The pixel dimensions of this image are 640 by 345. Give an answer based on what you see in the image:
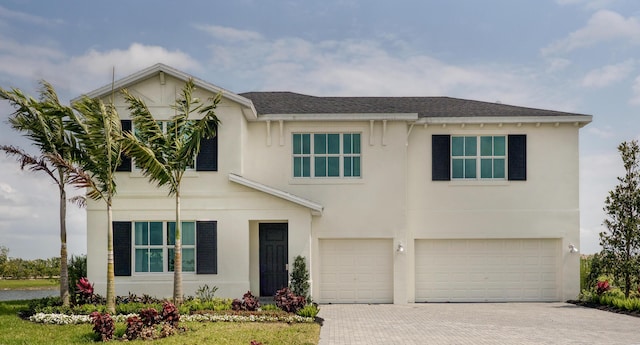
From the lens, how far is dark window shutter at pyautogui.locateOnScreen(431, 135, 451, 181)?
19672 mm

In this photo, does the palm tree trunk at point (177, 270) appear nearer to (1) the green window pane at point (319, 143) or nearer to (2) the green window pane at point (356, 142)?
(1) the green window pane at point (319, 143)

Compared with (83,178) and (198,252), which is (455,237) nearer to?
(198,252)

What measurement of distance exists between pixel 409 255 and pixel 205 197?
6.64 m

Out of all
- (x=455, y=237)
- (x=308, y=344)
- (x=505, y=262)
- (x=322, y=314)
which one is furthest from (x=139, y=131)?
(x=505, y=262)

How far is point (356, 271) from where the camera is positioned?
19.4 m

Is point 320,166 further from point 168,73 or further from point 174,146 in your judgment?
point 168,73

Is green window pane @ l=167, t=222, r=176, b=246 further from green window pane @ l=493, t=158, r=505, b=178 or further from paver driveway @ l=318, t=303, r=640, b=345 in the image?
green window pane @ l=493, t=158, r=505, b=178

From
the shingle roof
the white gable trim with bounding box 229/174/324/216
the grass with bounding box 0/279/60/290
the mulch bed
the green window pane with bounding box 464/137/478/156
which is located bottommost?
the grass with bounding box 0/279/60/290

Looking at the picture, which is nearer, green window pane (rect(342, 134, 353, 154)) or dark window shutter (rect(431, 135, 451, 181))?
green window pane (rect(342, 134, 353, 154))

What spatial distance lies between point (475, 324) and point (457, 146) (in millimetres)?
6733

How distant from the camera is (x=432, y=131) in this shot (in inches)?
777

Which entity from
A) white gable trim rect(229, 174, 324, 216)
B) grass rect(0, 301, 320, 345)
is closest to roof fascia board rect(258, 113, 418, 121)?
white gable trim rect(229, 174, 324, 216)

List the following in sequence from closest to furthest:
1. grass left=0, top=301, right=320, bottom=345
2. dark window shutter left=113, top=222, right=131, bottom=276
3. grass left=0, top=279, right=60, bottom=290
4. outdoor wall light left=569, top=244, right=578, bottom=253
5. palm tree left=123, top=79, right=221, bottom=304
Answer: grass left=0, top=301, right=320, bottom=345
palm tree left=123, top=79, right=221, bottom=304
dark window shutter left=113, top=222, right=131, bottom=276
outdoor wall light left=569, top=244, right=578, bottom=253
grass left=0, top=279, right=60, bottom=290

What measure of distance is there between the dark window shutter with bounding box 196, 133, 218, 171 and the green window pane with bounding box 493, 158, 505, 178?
28.7ft
